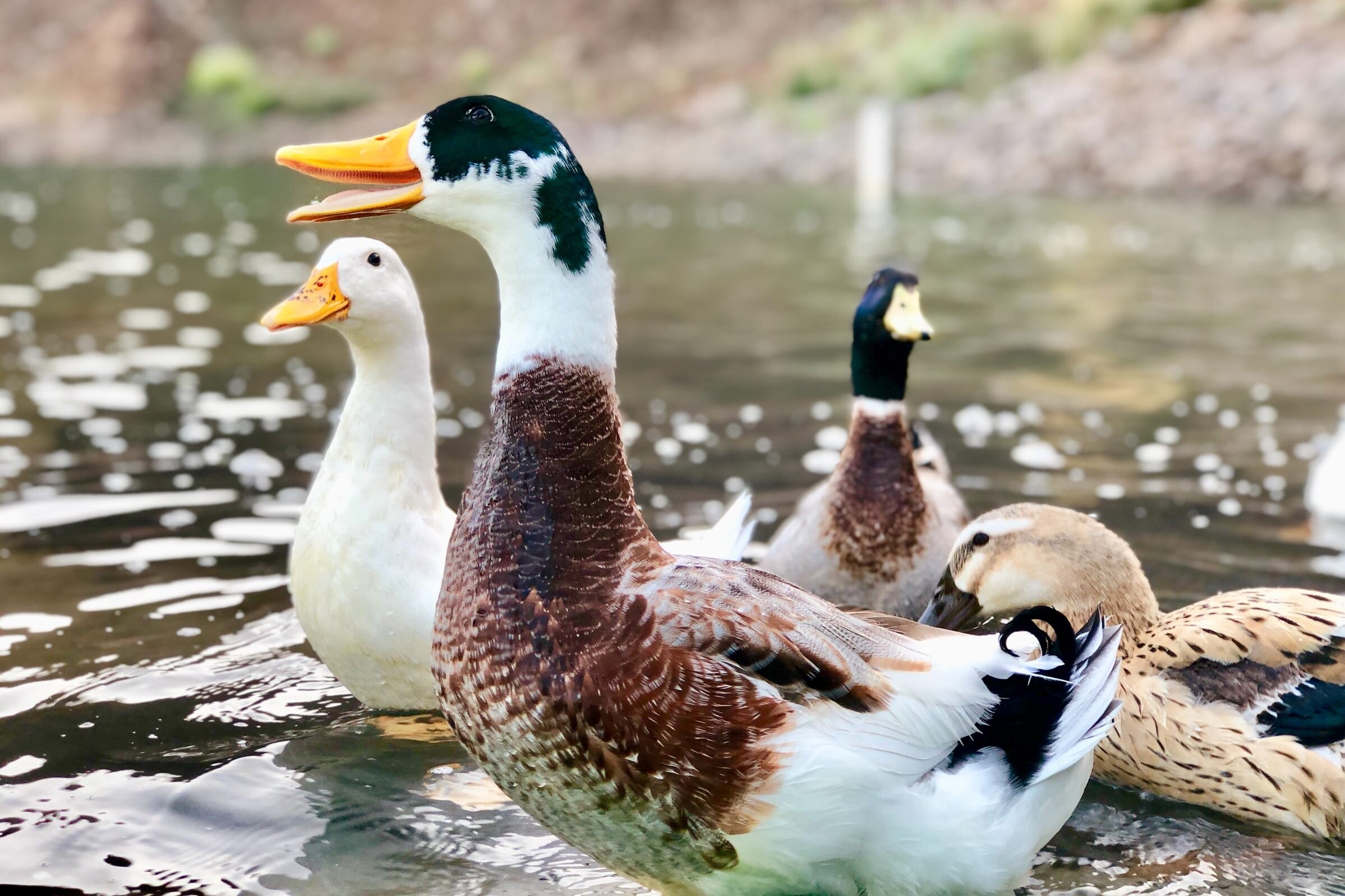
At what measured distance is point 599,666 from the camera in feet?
8.56

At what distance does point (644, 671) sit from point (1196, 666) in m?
1.76

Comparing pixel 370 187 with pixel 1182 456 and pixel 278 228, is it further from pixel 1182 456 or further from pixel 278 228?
pixel 278 228

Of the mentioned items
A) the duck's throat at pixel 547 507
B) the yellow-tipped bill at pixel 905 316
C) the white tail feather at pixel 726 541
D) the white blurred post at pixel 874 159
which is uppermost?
the white blurred post at pixel 874 159

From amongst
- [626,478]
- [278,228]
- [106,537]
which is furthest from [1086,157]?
[626,478]

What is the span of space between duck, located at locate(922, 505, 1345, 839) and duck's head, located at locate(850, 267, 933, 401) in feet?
3.17

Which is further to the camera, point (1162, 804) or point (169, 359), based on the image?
point (169, 359)

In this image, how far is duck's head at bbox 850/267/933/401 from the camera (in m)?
4.86

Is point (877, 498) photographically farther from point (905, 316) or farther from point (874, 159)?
point (874, 159)

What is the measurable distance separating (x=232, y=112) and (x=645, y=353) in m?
27.7

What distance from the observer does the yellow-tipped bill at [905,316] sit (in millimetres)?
4867

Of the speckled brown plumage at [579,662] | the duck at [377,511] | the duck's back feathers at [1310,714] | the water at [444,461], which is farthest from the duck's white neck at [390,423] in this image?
the duck's back feathers at [1310,714]

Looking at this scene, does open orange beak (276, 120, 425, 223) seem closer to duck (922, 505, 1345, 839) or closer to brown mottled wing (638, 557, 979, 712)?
brown mottled wing (638, 557, 979, 712)

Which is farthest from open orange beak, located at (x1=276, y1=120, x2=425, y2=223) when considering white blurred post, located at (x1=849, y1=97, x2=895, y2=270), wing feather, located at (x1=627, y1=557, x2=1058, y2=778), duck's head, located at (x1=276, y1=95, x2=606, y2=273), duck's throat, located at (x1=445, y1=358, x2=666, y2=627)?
white blurred post, located at (x1=849, y1=97, x2=895, y2=270)

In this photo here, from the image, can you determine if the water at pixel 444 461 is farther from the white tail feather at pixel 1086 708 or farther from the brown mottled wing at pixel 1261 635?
the white tail feather at pixel 1086 708
